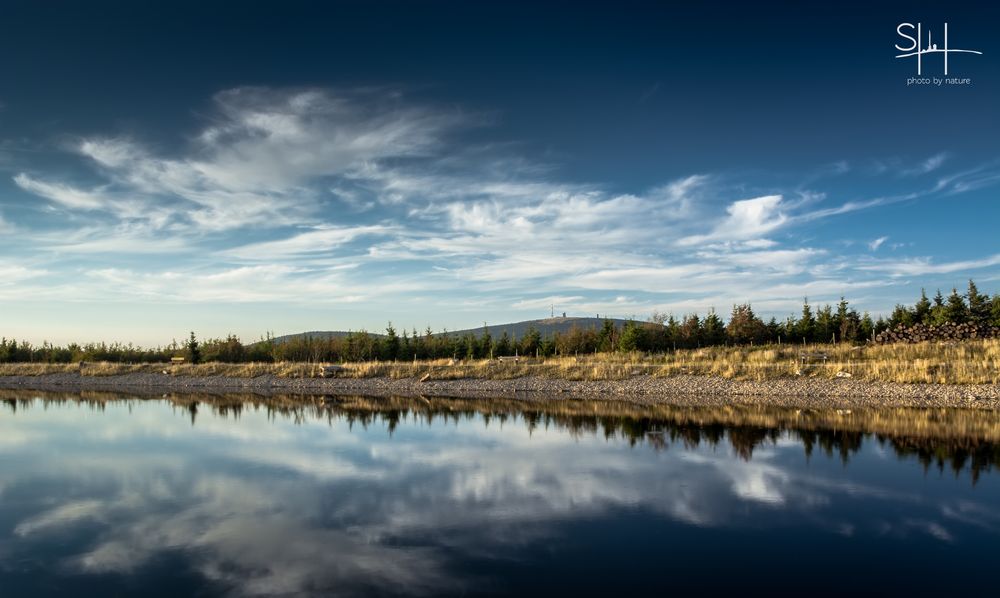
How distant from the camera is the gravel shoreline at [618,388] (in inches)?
931

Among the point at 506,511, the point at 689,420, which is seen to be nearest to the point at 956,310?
the point at 689,420

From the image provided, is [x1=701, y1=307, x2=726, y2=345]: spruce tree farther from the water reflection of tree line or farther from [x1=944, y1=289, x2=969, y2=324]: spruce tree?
the water reflection of tree line

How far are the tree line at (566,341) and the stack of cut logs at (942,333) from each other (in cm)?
438

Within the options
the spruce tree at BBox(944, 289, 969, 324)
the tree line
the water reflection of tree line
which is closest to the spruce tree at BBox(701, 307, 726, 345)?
the tree line

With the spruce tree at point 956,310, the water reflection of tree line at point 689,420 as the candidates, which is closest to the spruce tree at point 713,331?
the spruce tree at point 956,310

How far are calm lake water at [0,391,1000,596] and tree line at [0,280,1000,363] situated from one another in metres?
33.2

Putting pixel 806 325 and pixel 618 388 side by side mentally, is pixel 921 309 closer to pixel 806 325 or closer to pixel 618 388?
pixel 806 325

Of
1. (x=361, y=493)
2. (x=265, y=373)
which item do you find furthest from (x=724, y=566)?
(x=265, y=373)

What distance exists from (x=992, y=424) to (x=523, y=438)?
42.8ft

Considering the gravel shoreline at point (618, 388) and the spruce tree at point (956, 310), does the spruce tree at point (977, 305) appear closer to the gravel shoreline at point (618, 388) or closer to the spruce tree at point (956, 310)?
the spruce tree at point (956, 310)

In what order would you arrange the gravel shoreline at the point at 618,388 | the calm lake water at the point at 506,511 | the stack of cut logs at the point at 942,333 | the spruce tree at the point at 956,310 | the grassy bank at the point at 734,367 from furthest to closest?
the spruce tree at the point at 956,310
the stack of cut logs at the point at 942,333
the grassy bank at the point at 734,367
the gravel shoreline at the point at 618,388
the calm lake water at the point at 506,511

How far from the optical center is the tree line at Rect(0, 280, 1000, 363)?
48.7 meters

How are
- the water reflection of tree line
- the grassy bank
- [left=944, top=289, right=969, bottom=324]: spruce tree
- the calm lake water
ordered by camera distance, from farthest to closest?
[left=944, top=289, right=969, bottom=324]: spruce tree, the grassy bank, the water reflection of tree line, the calm lake water

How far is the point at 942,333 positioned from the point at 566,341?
1036 inches
